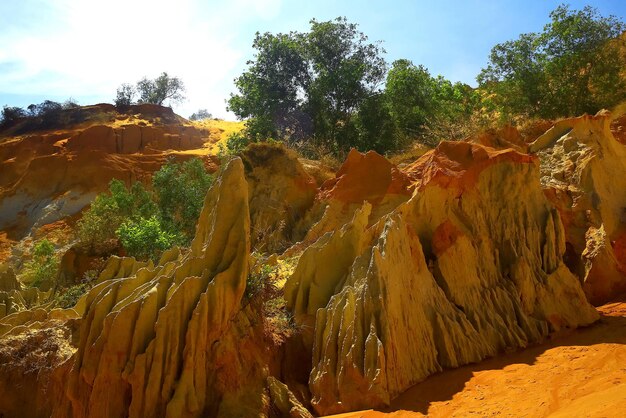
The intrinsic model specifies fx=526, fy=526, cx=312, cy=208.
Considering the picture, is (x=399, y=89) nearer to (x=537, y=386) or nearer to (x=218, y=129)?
(x=537, y=386)

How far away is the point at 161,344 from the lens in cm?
704

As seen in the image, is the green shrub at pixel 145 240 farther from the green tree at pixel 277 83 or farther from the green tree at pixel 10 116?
the green tree at pixel 10 116

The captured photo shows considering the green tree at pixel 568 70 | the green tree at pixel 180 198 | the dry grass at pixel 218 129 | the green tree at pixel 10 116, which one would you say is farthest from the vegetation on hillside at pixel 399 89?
the green tree at pixel 10 116

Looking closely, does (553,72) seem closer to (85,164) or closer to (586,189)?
(586,189)

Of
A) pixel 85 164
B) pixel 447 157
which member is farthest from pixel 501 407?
pixel 85 164

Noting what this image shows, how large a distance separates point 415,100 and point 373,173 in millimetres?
13871

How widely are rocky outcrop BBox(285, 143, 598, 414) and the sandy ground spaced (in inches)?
→ 13.4

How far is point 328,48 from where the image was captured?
28312 mm

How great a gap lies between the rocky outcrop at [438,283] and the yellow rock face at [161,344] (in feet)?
4.85

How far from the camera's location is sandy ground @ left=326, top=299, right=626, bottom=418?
19.6 feet

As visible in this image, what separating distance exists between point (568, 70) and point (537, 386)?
20316 millimetres


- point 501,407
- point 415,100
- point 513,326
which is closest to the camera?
point 501,407

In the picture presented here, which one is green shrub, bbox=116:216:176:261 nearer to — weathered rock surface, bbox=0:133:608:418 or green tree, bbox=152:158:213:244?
green tree, bbox=152:158:213:244

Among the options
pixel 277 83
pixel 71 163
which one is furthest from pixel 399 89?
pixel 71 163
